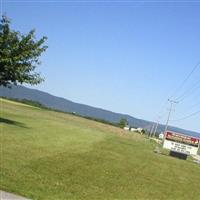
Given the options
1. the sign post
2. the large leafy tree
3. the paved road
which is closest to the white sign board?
the sign post

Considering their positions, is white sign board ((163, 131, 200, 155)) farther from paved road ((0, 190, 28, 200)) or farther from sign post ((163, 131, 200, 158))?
paved road ((0, 190, 28, 200))

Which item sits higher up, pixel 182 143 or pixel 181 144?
pixel 182 143

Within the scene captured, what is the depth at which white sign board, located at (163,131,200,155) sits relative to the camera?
50406mm

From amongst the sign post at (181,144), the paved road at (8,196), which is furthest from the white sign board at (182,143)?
the paved road at (8,196)

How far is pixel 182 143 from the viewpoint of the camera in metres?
50.9

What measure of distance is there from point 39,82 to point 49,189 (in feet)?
81.7

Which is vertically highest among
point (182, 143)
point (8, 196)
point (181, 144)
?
point (182, 143)

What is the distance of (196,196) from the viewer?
20.1 m

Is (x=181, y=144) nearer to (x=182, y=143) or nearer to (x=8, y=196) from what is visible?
(x=182, y=143)

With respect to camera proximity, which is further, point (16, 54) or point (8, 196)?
point (16, 54)

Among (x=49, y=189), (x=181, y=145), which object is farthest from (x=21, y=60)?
(x=49, y=189)

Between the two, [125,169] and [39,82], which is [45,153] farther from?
[39,82]

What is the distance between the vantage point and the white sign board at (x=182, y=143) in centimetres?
5041

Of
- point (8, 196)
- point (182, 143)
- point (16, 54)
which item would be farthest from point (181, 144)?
point (8, 196)
